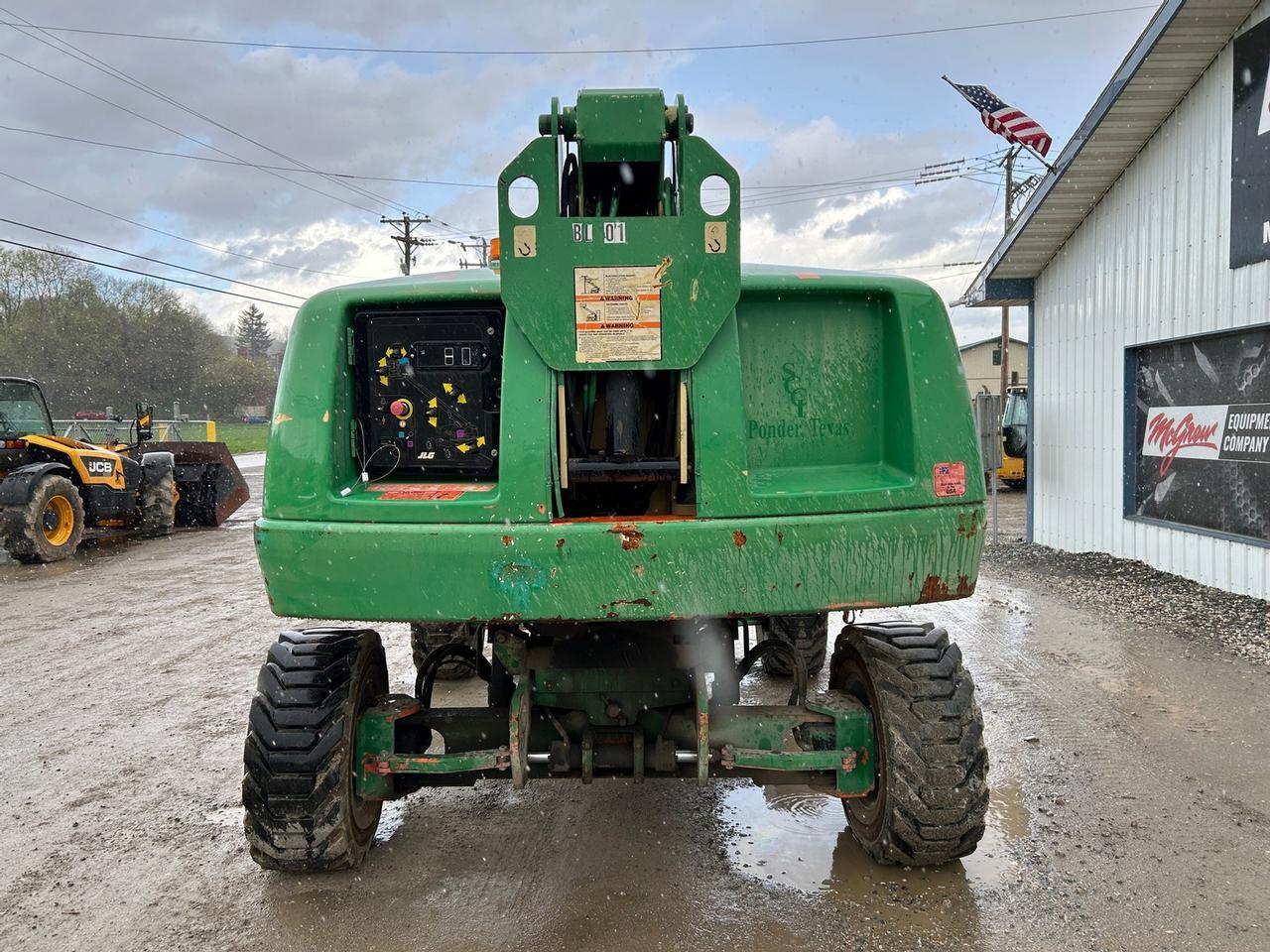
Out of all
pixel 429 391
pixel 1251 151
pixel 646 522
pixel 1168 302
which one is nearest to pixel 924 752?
pixel 646 522

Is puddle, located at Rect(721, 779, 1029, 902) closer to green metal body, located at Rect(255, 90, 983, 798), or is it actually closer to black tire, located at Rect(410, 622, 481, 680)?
green metal body, located at Rect(255, 90, 983, 798)

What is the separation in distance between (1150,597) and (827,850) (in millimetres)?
5898

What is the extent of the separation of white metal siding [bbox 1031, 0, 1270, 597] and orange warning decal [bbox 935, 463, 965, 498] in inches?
242

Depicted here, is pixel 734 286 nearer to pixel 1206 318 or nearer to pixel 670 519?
pixel 670 519

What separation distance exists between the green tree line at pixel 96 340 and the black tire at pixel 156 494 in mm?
34107

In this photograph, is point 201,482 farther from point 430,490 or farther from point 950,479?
point 950,479

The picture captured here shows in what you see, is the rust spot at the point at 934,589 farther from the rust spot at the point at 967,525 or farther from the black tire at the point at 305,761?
the black tire at the point at 305,761

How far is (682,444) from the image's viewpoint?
2.62 meters

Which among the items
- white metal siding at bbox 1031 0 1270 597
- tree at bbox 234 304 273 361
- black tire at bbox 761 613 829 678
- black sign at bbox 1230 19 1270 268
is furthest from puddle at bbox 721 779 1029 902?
tree at bbox 234 304 273 361

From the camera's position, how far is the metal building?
7.57 m

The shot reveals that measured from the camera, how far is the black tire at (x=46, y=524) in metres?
10.7

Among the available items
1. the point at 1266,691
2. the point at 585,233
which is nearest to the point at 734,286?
the point at 585,233

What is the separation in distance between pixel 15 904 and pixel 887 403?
3281mm

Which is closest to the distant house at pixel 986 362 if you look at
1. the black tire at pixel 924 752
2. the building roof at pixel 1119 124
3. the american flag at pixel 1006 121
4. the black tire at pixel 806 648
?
the american flag at pixel 1006 121
